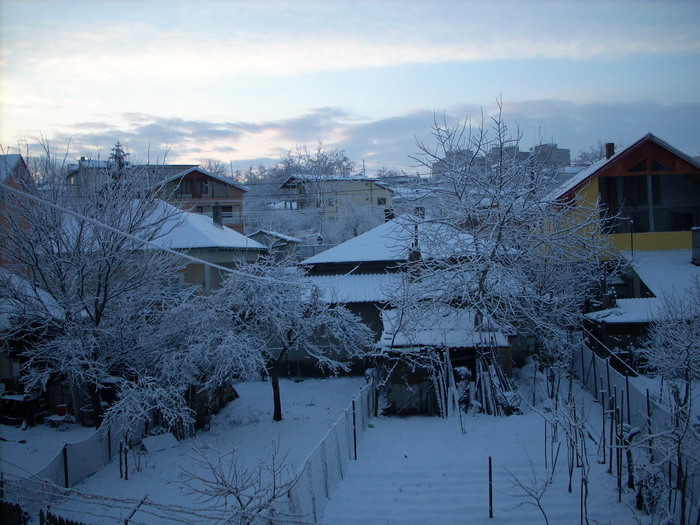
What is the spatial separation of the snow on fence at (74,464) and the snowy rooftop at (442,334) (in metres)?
7.55

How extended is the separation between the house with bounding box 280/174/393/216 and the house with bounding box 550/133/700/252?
1220 inches

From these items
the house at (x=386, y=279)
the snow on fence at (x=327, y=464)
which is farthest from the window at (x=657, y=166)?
the snow on fence at (x=327, y=464)

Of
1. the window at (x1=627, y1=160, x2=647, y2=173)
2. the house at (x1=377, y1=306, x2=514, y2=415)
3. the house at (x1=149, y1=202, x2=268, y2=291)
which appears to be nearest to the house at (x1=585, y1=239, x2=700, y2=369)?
the window at (x1=627, y1=160, x2=647, y2=173)

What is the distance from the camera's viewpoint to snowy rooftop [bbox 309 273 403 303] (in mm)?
21119

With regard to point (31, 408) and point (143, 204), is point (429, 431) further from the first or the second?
point (31, 408)

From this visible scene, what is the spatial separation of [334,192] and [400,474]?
46399mm

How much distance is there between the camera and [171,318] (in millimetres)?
15477

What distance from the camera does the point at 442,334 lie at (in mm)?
15258

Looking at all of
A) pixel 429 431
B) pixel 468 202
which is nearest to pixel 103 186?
pixel 468 202

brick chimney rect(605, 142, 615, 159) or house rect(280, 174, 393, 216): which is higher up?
house rect(280, 174, 393, 216)

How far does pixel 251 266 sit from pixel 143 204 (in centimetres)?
429

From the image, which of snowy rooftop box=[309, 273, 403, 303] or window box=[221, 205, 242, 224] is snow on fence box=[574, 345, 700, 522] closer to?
snowy rooftop box=[309, 273, 403, 303]

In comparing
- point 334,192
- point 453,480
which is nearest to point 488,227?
point 453,480

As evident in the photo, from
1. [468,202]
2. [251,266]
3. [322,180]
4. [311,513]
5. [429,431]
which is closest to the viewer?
[311,513]
